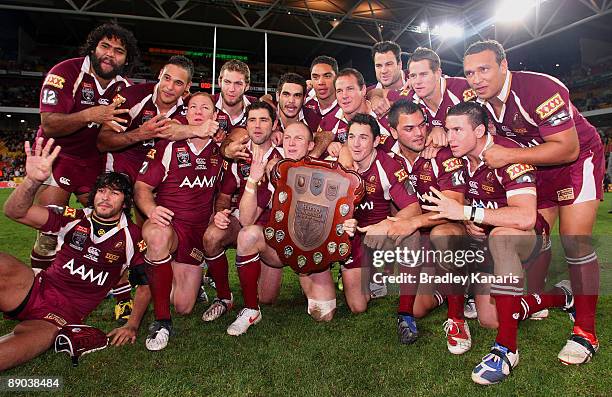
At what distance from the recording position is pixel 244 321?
11.0ft

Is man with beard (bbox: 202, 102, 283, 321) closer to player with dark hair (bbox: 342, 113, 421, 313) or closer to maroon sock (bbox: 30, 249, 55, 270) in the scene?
player with dark hair (bbox: 342, 113, 421, 313)

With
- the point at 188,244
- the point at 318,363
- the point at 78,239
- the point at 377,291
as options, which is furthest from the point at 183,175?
the point at 377,291

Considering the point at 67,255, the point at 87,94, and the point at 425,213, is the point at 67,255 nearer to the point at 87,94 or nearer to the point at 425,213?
the point at 87,94

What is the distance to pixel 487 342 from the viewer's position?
10.1ft

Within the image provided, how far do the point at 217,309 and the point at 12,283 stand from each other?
155 cm

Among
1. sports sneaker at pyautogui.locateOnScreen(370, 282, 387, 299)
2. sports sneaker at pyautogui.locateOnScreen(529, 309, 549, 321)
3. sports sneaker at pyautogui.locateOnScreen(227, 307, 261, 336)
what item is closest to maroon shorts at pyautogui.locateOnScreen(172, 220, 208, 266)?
sports sneaker at pyautogui.locateOnScreen(227, 307, 261, 336)

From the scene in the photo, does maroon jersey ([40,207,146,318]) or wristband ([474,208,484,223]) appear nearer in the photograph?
wristband ([474,208,484,223])

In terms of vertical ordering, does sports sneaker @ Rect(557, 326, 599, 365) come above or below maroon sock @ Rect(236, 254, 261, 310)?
below

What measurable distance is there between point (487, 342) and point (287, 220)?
1.79m

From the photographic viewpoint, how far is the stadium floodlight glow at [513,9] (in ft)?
51.2

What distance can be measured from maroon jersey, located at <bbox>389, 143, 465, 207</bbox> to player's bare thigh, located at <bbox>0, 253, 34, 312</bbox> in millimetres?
2967

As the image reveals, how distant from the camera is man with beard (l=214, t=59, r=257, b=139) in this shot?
439 cm

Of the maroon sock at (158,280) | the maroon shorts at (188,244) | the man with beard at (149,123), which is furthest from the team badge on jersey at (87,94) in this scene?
the maroon sock at (158,280)

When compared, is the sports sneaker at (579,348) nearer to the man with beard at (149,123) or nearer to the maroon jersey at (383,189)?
the maroon jersey at (383,189)
